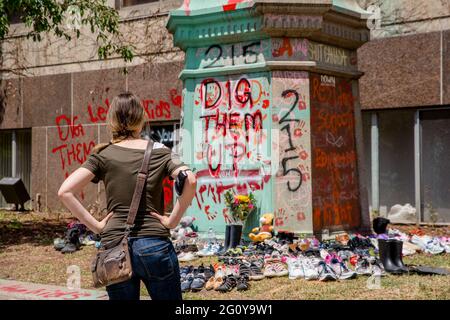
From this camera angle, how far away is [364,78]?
12602mm

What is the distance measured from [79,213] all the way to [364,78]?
380 inches

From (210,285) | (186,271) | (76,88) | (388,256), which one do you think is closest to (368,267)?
(388,256)

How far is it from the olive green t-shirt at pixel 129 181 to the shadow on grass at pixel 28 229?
710 centimetres

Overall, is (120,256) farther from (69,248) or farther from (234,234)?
(69,248)

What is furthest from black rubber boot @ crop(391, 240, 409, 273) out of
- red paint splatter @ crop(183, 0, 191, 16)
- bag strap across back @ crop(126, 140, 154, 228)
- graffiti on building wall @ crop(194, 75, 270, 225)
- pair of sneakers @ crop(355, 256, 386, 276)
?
red paint splatter @ crop(183, 0, 191, 16)

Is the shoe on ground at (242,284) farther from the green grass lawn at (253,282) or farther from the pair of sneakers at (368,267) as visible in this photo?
the pair of sneakers at (368,267)

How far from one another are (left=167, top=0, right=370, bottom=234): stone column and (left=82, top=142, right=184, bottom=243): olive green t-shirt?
5453mm

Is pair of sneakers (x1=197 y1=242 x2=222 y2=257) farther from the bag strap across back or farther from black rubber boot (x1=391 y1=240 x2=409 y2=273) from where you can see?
the bag strap across back

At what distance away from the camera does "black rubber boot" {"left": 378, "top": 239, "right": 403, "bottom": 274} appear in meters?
7.17

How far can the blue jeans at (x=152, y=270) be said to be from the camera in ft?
12.0

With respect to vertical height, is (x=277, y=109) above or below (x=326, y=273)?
above

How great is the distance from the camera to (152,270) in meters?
3.67

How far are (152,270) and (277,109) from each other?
19.0ft

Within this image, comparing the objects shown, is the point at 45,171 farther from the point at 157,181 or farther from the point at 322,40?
the point at 157,181
